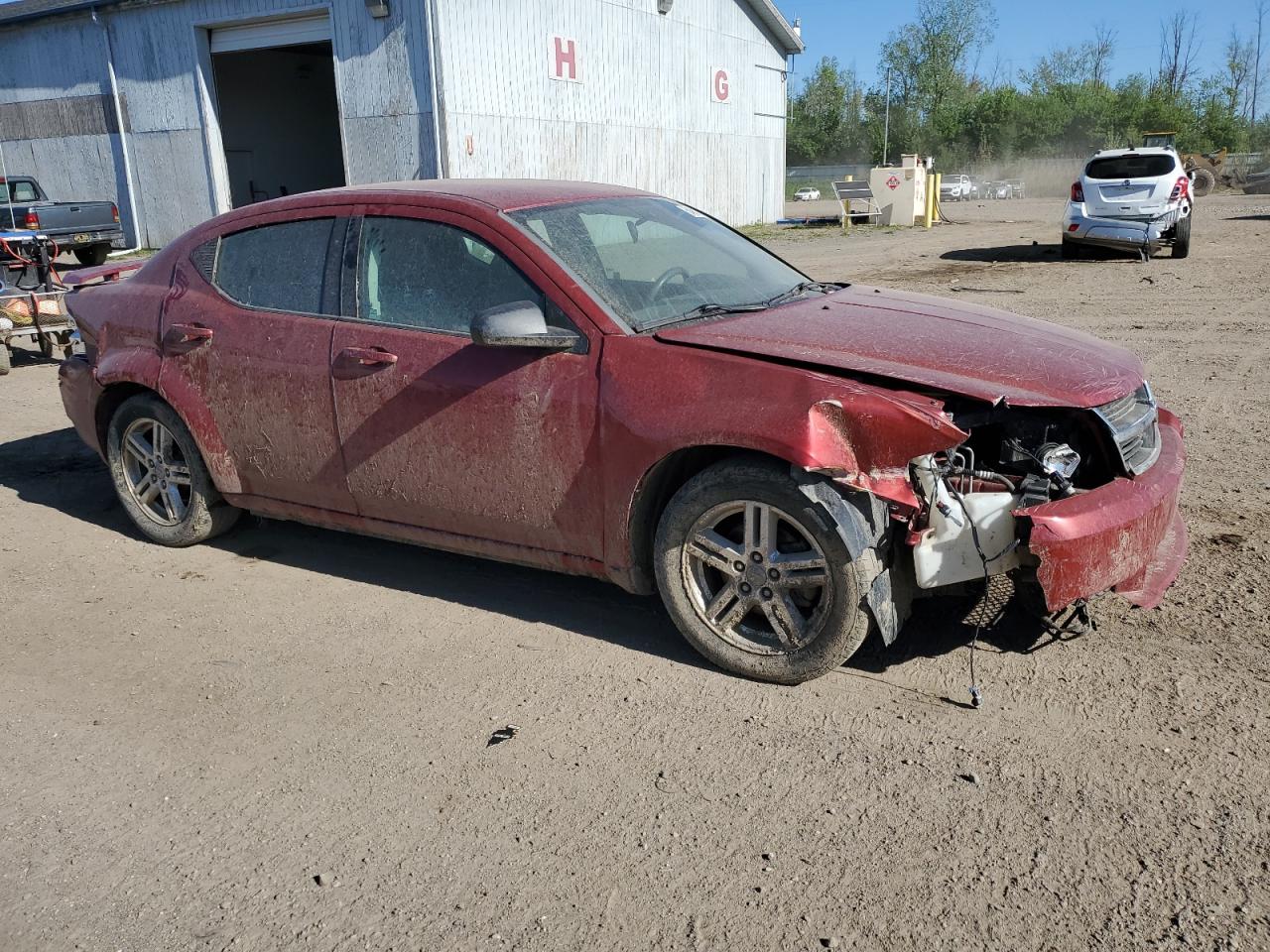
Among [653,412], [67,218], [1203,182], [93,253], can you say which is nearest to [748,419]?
[653,412]

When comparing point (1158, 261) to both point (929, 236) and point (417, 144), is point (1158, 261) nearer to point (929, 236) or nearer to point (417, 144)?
point (929, 236)

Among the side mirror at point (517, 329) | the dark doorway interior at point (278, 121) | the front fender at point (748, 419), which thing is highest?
the dark doorway interior at point (278, 121)

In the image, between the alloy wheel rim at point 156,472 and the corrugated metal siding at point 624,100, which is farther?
the corrugated metal siding at point 624,100

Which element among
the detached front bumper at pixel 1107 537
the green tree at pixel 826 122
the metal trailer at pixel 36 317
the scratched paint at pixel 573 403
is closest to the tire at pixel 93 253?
the metal trailer at pixel 36 317

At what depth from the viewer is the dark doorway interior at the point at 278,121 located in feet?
92.0

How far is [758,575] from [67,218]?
70.1ft

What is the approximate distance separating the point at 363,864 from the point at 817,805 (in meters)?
1.28

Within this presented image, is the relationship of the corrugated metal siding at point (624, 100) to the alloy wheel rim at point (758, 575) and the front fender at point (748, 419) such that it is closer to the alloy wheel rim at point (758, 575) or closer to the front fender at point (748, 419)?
the front fender at point (748, 419)

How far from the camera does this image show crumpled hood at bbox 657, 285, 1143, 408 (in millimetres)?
3557

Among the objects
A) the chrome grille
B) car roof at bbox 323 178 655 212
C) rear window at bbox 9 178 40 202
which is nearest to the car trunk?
car roof at bbox 323 178 655 212

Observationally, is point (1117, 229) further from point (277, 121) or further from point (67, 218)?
point (277, 121)

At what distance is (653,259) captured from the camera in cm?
450

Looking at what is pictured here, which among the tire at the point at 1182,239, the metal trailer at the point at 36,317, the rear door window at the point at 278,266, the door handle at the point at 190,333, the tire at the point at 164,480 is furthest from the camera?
the tire at the point at 1182,239

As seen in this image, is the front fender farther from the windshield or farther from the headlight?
the headlight
